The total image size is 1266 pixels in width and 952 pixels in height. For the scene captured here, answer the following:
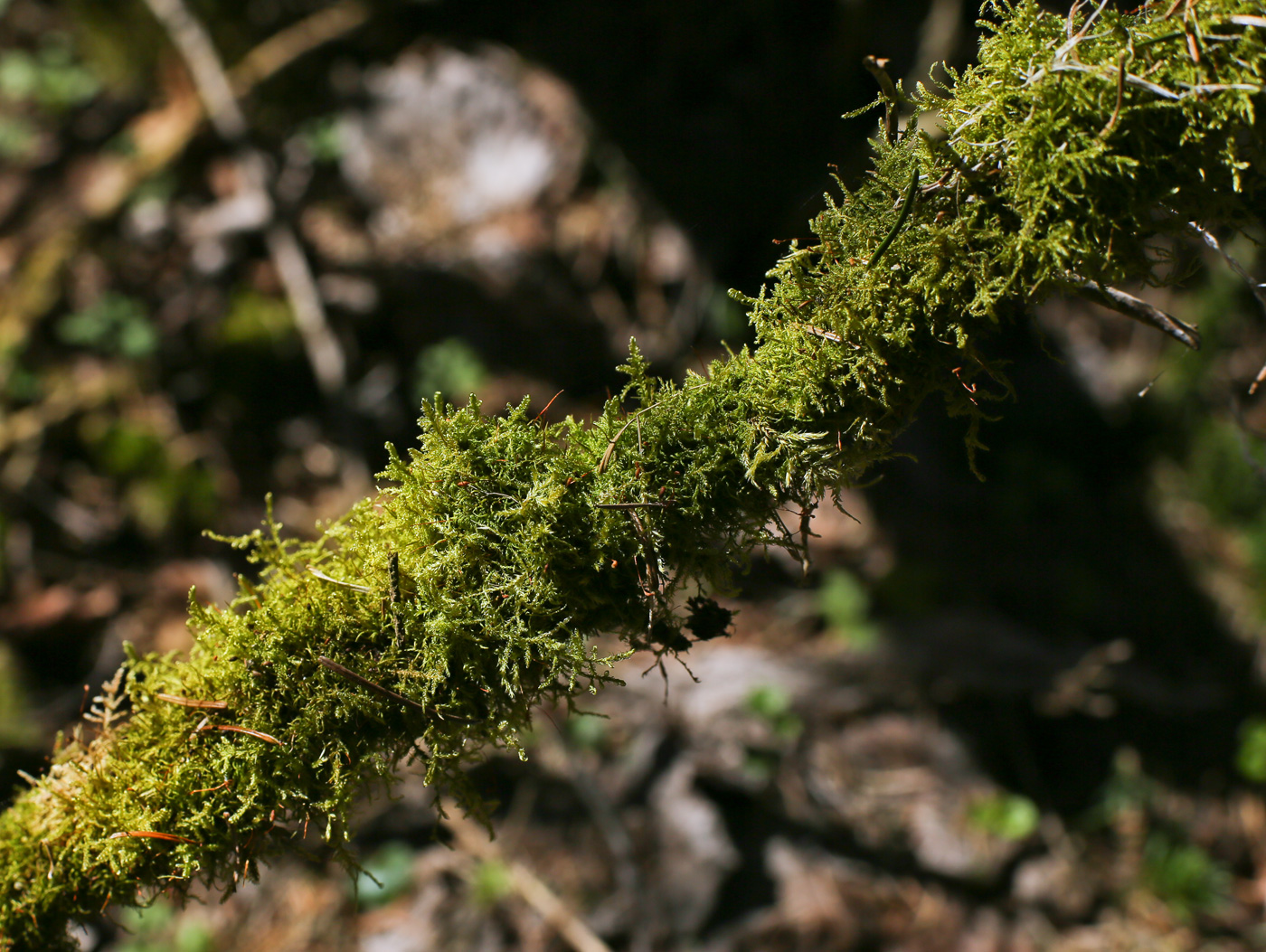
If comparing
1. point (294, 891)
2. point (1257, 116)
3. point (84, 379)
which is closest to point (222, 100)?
point (84, 379)

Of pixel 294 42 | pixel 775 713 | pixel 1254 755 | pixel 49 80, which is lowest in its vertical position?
pixel 1254 755

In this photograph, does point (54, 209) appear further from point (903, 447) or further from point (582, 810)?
point (903, 447)

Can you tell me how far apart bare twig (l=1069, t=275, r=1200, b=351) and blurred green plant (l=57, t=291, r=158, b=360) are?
4724 mm

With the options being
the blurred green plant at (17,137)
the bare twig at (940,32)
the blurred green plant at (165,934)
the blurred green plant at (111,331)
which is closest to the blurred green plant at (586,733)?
the blurred green plant at (165,934)

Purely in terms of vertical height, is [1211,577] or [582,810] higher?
[1211,577]

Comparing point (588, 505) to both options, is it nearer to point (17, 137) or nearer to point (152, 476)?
point (152, 476)

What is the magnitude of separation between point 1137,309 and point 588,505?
938 mm

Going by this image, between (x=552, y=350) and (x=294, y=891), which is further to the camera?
(x=552, y=350)

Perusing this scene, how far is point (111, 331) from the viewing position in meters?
4.55

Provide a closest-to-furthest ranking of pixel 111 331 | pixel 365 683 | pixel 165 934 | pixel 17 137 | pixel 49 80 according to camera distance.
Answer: pixel 365 683, pixel 165 934, pixel 111 331, pixel 17 137, pixel 49 80

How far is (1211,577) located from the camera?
15.7ft

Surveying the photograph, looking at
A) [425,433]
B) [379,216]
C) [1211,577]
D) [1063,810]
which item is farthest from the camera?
[379,216]

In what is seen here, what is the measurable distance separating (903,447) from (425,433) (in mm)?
3616

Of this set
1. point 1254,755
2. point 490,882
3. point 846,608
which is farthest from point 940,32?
point 490,882
